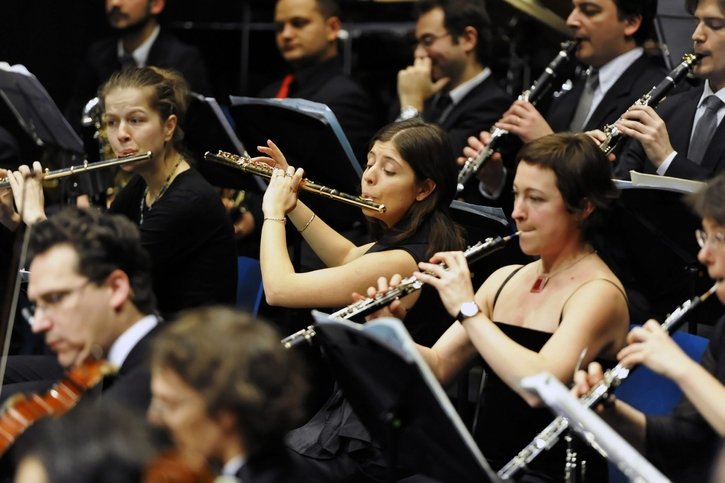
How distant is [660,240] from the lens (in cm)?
335

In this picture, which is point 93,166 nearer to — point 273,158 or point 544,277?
point 273,158

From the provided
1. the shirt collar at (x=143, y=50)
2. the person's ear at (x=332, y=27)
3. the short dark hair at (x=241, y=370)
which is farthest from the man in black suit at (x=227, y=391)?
the shirt collar at (x=143, y=50)

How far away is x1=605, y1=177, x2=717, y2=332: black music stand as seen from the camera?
3277mm

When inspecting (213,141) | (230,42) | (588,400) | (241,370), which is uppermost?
(241,370)

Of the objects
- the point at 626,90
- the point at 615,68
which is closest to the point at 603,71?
the point at 615,68

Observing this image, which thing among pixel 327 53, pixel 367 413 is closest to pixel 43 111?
pixel 327 53

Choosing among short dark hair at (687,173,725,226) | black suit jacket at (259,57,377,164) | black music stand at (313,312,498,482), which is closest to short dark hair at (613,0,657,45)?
black suit jacket at (259,57,377,164)

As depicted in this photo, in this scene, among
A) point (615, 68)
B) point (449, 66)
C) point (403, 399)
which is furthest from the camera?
point (449, 66)

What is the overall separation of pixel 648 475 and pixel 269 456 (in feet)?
2.15

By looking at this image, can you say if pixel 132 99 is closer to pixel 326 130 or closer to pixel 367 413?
pixel 326 130

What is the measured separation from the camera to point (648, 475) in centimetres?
220

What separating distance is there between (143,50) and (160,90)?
1657 millimetres

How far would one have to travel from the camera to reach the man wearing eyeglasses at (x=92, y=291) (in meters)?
2.74

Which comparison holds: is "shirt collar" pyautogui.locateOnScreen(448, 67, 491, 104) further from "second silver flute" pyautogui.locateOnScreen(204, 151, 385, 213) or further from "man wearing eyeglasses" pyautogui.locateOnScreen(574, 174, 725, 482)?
"man wearing eyeglasses" pyautogui.locateOnScreen(574, 174, 725, 482)
